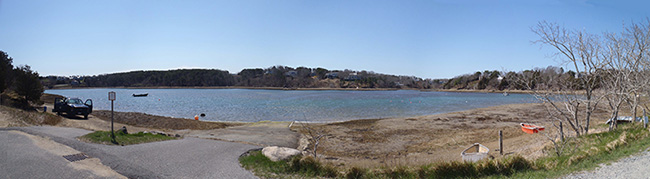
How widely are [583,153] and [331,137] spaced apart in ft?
40.3

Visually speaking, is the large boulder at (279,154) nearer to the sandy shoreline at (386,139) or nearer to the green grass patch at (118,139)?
the sandy shoreline at (386,139)

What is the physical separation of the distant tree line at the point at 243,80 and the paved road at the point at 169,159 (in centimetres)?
14665

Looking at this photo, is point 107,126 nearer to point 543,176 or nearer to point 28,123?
point 28,123

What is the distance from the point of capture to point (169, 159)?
29.2ft

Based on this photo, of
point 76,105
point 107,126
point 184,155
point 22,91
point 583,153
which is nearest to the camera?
point 583,153

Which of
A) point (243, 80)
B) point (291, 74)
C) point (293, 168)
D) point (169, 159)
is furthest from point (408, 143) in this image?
point (243, 80)

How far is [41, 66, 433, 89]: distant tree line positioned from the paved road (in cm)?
14665

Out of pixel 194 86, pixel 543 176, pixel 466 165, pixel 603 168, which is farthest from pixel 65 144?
pixel 194 86

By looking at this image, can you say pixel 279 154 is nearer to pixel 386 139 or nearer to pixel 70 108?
pixel 386 139

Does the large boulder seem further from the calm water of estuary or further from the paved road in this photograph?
the calm water of estuary

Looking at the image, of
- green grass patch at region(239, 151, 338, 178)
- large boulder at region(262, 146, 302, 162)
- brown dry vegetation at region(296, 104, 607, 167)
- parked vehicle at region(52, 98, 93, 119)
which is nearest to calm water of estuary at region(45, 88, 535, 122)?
brown dry vegetation at region(296, 104, 607, 167)

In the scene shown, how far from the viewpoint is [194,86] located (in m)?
172

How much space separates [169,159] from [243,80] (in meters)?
176

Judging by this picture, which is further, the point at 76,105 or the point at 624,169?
the point at 76,105
